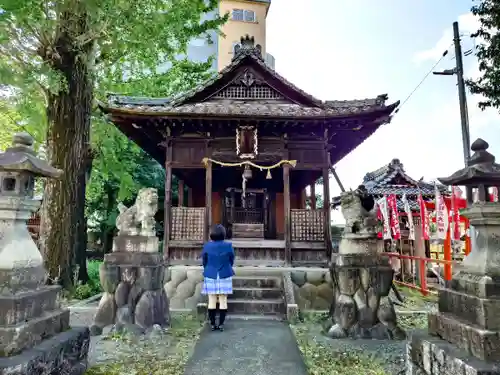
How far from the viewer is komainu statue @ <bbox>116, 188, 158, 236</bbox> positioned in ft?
21.6

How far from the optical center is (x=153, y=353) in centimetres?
507

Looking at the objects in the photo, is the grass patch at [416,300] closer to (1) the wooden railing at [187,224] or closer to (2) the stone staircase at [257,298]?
(2) the stone staircase at [257,298]

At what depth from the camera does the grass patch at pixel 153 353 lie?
4398 mm

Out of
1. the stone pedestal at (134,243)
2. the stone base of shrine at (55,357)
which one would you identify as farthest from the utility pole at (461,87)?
the stone base of shrine at (55,357)

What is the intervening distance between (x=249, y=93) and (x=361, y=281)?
27.3 ft

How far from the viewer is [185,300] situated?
27.9 feet

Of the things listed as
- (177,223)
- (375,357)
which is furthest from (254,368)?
(177,223)

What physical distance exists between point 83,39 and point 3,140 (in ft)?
22.4

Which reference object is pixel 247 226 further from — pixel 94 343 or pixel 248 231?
pixel 94 343

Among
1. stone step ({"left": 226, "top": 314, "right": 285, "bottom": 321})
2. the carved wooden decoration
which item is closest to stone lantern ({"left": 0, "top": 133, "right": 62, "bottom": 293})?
stone step ({"left": 226, "top": 314, "right": 285, "bottom": 321})

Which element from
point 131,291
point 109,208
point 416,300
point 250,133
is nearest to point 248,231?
point 250,133

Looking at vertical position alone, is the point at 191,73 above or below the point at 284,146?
above

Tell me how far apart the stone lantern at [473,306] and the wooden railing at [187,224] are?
24.2 ft

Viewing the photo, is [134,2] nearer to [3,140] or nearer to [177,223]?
[177,223]
